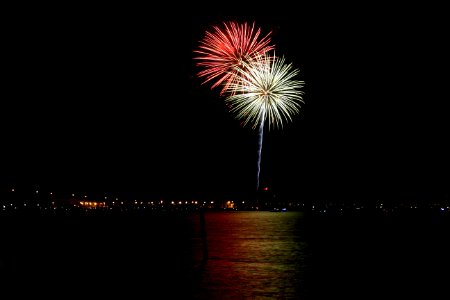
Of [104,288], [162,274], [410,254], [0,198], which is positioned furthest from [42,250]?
[0,198]

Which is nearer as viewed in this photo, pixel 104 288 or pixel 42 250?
pixel 104 288

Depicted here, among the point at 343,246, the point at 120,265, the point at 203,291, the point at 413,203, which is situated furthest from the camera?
the point at 413,203

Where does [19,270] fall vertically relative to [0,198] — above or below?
below

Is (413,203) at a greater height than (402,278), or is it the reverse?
(413,203)

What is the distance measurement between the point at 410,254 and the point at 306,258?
3.24m

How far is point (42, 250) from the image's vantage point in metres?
20.2

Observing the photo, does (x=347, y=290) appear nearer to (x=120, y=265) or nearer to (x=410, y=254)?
(x=120, y=265)

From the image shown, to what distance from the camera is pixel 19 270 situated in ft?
48.0

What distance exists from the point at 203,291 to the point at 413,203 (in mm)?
147672

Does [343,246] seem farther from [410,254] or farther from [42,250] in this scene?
[42,250]

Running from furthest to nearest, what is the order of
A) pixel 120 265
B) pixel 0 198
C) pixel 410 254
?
pixel 0 198
pixel 410 254
pixel 120 265

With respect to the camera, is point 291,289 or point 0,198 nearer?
point 291,289

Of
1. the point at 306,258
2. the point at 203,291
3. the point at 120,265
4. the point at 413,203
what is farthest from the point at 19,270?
the point at 413,203

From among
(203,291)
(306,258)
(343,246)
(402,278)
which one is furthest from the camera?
(343,246)
